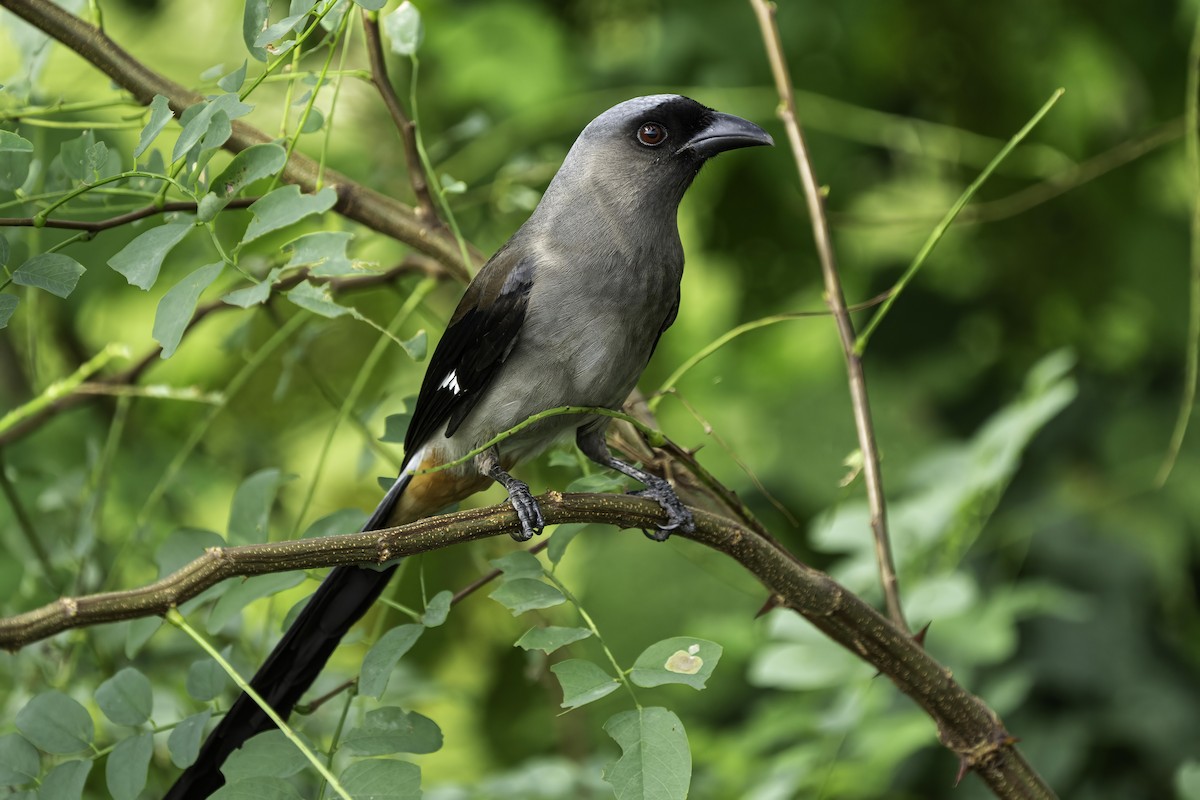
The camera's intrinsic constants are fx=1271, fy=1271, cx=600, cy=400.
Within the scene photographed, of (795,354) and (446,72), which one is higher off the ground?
(446,72)

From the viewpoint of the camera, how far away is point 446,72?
3.71m

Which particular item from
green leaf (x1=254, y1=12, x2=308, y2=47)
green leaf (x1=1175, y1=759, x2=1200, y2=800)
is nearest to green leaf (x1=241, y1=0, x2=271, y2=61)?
green leaf (x1=254, y1=12, x2=308, y2=47)

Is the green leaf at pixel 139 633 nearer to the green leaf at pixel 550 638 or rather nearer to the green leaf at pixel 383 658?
the green leaf at pixel 383 658

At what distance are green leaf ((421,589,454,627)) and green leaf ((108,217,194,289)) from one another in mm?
561

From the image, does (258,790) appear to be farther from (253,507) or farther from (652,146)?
(652,146)

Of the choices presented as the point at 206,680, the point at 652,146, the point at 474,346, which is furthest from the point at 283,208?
the point at 652,146

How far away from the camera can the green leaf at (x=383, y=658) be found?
170cm

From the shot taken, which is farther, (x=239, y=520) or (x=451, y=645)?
(x=451, y=645)

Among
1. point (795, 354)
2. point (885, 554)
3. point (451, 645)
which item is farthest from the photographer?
point (795, 354)

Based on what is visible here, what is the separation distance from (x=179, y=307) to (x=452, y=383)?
0.90 m

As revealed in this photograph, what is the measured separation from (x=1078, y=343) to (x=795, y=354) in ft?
3.22

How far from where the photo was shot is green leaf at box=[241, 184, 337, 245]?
1.66 m

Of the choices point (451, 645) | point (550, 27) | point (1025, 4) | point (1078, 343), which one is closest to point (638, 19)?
point (550, 27)

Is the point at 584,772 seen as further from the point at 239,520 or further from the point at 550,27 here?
the point at 550,27
